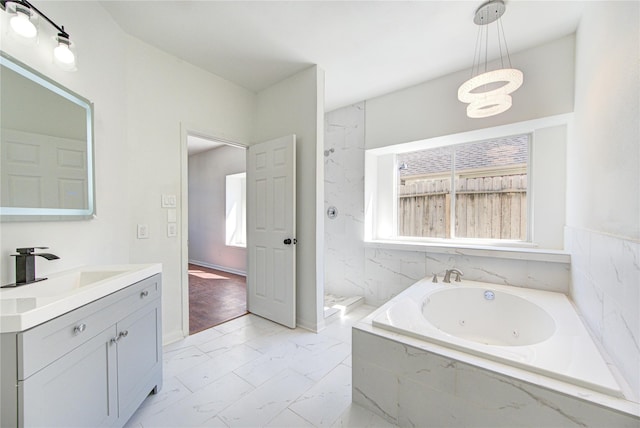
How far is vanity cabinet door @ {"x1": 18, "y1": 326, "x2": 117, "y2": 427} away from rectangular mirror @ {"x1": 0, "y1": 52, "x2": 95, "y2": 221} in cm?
75

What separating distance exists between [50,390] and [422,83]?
361 cm

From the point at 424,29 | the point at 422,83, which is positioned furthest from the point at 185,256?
the point at 422,83

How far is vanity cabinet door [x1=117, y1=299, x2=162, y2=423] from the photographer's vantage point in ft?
4.29

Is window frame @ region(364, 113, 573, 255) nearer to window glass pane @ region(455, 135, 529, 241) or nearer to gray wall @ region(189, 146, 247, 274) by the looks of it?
window glass pane @ region(455, 135, 529, 241)

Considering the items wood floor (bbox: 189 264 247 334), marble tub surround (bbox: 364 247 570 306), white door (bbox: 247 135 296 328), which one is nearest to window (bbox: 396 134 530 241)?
marble tub surround (bbox: 364 247 570 306)

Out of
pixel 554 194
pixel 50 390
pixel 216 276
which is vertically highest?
pixel 554 194

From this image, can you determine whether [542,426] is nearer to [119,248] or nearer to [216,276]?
[119,248]

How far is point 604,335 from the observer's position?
1.34 meters

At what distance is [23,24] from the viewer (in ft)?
4.09

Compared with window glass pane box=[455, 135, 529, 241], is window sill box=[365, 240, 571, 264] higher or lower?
lower

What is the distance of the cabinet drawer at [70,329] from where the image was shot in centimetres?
87

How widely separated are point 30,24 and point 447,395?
9.26 feet

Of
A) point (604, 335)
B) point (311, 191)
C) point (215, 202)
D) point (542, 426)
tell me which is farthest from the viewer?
point (215, 202)

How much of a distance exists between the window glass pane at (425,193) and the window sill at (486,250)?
1.15ft
